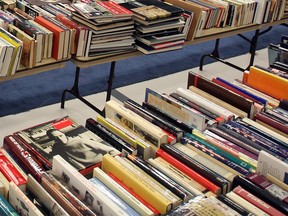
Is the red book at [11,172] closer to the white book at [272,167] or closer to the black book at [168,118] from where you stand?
the black book at [168,118]

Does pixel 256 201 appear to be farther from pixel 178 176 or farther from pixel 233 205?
pixel 178 176

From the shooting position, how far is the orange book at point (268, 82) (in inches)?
95.8

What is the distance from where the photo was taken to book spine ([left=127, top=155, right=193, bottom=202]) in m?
1.63

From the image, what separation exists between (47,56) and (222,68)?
83.3 inches

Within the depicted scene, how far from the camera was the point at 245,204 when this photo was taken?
163cm

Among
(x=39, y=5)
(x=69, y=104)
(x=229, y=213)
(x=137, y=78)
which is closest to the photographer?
(x=229, y=213)

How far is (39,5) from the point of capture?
10.7 feet

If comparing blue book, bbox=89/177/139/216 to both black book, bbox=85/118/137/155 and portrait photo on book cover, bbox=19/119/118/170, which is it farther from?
black book, bbox=85/118/137/155

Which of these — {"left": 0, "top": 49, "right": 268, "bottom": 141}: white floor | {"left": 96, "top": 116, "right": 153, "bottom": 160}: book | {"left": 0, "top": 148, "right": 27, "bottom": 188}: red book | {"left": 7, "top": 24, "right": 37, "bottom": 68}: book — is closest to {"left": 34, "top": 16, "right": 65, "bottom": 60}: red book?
{"left": 7, "top": 24, "right": 37, "bottom": 68}: book

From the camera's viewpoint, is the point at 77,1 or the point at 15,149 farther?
the point at 77,1

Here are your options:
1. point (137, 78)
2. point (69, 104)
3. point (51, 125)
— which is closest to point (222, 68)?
point (137, 78)

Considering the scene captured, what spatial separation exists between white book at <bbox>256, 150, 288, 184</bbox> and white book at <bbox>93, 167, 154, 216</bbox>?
49 centimetres

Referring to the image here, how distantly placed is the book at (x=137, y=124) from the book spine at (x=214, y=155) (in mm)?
98

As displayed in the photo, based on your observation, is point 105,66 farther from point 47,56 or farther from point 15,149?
point 15,149
